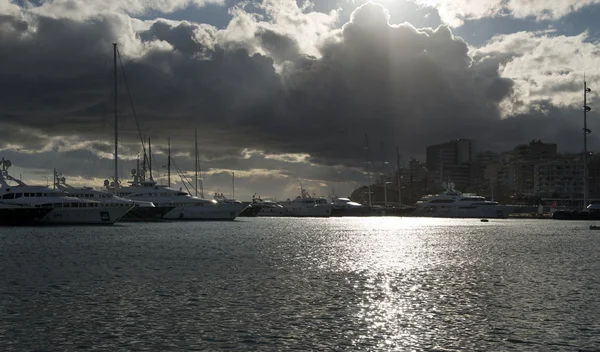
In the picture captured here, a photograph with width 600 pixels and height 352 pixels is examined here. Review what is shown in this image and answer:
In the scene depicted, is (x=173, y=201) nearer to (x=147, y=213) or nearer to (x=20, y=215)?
(x=147, y=213)

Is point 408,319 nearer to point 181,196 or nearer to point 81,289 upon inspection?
point 81,289

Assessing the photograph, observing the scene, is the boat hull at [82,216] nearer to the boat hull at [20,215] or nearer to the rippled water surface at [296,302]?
the boat hull at [20,215]

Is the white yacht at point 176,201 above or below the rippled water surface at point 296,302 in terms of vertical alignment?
above

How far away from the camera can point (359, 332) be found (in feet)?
88.2

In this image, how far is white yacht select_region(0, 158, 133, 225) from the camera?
115 meters

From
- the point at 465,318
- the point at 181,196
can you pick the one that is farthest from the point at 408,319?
the point at 181,196

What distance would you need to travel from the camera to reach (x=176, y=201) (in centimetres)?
15100

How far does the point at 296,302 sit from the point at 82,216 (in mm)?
91306

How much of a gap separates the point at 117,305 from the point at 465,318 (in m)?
16.7

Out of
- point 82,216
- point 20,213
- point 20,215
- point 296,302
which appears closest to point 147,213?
point 82,216

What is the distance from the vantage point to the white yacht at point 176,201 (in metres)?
147

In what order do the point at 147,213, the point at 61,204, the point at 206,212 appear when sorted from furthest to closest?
1. the point at 206,212
2. the point at 147,213
3. the point at 61,204

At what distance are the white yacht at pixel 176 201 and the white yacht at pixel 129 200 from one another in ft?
8.24

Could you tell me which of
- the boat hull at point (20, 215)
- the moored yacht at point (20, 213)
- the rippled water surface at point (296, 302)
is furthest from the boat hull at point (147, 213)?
the rippled water surface at point (296, 302)
